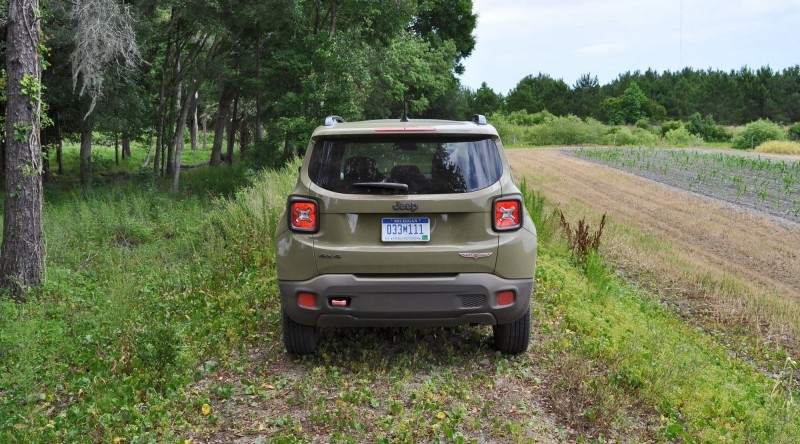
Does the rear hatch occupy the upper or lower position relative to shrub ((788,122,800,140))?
lower

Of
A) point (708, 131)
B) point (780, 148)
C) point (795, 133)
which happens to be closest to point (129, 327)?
point (780, 148)

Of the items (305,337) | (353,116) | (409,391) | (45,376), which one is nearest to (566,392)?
(409,391)

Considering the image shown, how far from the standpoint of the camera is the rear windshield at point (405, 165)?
16.0 ft

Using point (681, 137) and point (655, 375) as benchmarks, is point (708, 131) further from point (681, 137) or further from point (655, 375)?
point (655, 375)

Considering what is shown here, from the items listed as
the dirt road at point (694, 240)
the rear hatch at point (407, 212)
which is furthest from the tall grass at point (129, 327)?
the dirt road at point (694, 240)

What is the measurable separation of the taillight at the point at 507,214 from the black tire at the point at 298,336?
170 cm

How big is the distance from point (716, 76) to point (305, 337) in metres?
88.1

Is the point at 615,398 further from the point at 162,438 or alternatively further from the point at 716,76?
the point at 716,76

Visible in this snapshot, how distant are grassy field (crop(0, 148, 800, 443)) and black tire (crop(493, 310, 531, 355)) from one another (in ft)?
0.38

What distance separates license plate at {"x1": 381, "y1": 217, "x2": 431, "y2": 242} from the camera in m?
4.79

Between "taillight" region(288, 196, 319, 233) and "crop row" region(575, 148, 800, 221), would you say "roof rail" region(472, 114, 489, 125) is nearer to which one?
"taillight" region(288, 196, 319, 233)

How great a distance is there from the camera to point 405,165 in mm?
4965

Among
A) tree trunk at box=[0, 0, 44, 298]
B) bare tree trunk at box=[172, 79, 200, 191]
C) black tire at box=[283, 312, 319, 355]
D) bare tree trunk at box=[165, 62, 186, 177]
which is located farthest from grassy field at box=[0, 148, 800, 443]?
bare tree trunk at box=[165, 62, 186, 177]

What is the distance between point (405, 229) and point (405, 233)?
0.10 feet
